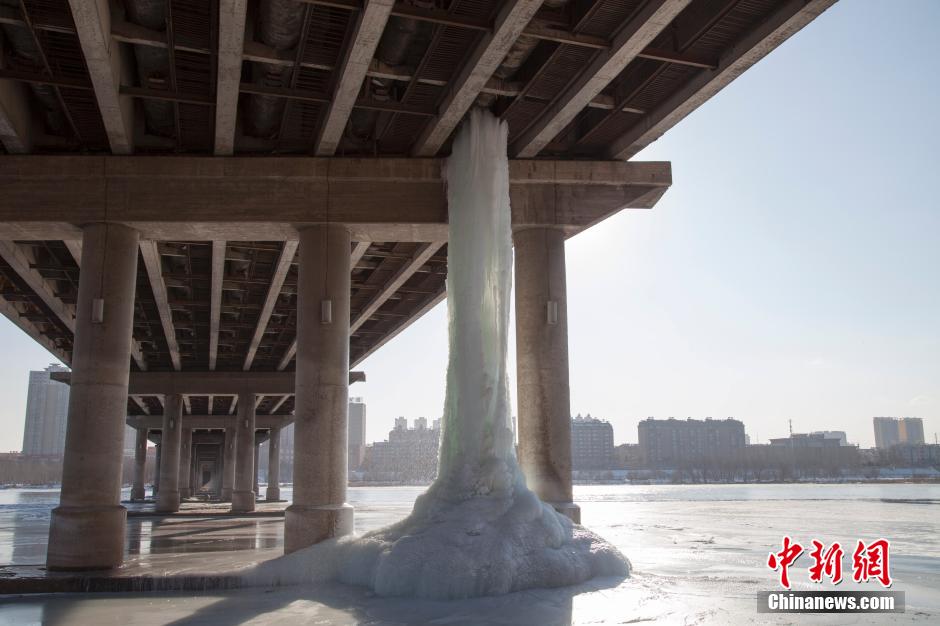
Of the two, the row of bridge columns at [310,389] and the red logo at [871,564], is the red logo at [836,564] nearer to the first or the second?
the red logo at [871,564]

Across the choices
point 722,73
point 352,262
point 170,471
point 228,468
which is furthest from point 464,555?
point 228,468

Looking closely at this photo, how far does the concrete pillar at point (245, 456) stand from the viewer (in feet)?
135

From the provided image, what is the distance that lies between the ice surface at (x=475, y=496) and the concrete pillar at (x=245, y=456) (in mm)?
28028

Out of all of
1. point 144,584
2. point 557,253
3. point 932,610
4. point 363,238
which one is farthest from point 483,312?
point 932,610

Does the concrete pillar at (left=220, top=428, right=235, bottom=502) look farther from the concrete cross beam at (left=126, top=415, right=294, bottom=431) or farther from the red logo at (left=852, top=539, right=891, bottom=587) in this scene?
the red logo at (left=852, top=539, right=891, bottom=587)

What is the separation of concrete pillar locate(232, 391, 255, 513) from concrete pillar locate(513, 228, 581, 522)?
27283 millimetres

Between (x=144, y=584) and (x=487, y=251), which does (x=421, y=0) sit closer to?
(x=487, y=251)

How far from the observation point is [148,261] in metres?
22.9

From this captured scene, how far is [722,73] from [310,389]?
949 centimetres

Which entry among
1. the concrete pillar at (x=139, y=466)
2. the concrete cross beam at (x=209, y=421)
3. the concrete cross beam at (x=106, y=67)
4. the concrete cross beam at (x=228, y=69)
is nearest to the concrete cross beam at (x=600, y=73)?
the concrete cross beam at (x=228, y=69)

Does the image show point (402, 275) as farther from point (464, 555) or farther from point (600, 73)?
point (464, 555)

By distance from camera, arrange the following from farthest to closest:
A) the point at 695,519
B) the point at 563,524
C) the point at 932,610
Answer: the point at 695,519
the point at 563,524
the point at 932,610

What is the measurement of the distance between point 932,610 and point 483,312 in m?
8.41

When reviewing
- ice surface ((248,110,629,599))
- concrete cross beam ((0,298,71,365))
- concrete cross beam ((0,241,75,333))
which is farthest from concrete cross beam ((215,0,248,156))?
concrete cross beam ((0,298,71,365))
